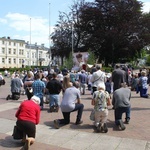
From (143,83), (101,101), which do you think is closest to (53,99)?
(101,101)

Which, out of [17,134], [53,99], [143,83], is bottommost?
[17,134]

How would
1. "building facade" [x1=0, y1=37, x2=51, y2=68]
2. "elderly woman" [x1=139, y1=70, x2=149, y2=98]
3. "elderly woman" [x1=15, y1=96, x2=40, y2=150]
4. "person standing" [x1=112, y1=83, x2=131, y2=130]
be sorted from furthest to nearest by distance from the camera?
1. "building facade" [x1=0, y1=37, x2=51, y2=68]
2. "elderly woman" [x1=139, y1=70, x2=149, y2=98]
3. "person standing" [x1=112, y1=83, x2=131, y2=130]
4. "elderly woman" [x1=15, y1=96, x2=40, y2=150]

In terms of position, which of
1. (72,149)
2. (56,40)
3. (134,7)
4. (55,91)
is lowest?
(72,149)

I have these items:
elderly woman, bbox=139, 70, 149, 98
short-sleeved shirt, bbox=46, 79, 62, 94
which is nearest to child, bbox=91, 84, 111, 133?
short-sleeved shirt, bbox=46, 79, 62, 94

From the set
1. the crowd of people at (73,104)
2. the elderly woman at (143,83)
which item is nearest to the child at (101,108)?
the crowd of people at (73,104)

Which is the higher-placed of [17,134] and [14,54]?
[14,54]

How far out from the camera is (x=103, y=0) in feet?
153

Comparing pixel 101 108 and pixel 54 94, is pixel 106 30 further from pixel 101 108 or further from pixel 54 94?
pixel 101 108

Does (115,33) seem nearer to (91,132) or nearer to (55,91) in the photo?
(55,91)

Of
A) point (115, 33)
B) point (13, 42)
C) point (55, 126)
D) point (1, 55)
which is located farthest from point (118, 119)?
point (13, 42)

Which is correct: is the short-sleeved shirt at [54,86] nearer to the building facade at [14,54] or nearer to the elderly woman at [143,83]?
the elderly woman at [143,83]

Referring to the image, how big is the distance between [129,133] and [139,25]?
133 feet

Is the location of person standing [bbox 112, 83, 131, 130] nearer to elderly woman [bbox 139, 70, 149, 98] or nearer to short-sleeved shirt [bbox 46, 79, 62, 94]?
short-sleeved shirt [bbox 46, 79, 62, 94]

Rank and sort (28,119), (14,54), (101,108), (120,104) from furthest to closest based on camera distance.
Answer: (14,54) → (120,104) → (101,108) → (28,119)
